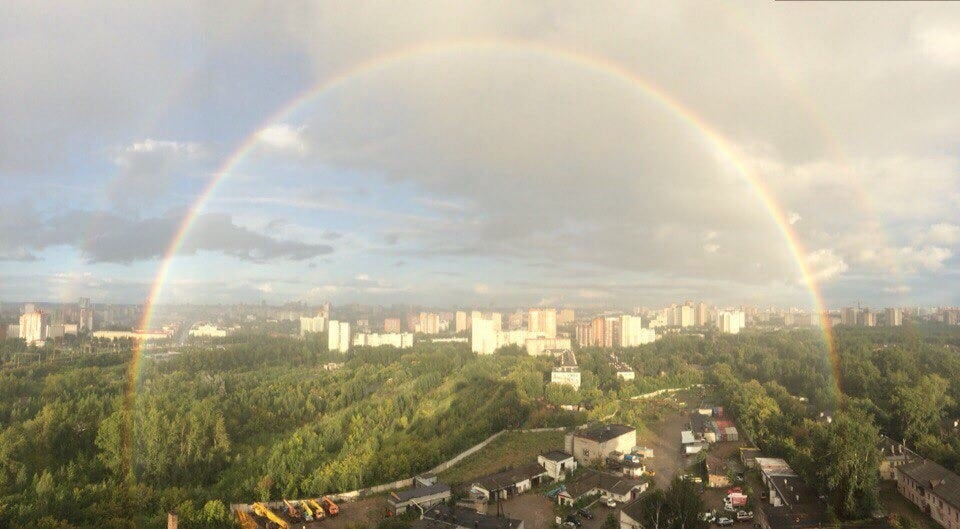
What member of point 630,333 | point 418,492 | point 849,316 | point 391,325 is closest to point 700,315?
point 849,316

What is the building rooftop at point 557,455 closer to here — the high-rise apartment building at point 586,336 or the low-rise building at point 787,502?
the low-rise building at point 787,502

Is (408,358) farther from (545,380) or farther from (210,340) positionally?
(210,340)

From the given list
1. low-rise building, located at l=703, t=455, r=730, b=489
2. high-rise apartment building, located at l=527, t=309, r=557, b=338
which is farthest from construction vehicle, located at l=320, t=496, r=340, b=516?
high-rise apartment building, located at l=527, t=309, r=557, b=338

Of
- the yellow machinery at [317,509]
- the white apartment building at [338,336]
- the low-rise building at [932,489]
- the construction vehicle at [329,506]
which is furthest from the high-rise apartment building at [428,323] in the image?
the low-rise building at [932,489]

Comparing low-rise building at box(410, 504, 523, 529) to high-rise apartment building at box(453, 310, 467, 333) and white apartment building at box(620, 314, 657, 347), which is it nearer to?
A: white apartment building at box(620, 314, 657, 347)

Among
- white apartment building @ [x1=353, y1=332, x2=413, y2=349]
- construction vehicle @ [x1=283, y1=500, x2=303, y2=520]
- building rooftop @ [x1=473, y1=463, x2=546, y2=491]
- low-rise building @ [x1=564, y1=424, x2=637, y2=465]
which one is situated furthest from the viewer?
white apartment building @ [x1=353, y1=332, x2=413, y2=349]

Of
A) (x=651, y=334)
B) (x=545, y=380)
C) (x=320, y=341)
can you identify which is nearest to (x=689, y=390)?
(x=545, y=380)
